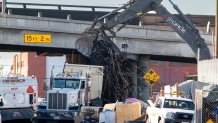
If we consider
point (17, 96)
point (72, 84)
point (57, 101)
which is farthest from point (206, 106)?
point (72, 84)

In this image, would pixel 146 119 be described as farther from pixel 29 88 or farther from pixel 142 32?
pixel 142 32

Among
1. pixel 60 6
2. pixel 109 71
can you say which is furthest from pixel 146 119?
pixel 60 6

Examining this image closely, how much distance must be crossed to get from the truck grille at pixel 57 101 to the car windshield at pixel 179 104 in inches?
372

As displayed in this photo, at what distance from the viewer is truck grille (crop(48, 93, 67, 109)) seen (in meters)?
40.2

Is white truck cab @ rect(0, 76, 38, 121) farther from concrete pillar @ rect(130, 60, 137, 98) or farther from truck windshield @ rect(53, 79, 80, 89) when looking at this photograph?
concrete pillar @ rect(130, 60, 137, 98)

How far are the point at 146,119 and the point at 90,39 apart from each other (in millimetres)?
14233

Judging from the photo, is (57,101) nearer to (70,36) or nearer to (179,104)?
(179,104)

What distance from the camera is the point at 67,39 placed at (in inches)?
2322

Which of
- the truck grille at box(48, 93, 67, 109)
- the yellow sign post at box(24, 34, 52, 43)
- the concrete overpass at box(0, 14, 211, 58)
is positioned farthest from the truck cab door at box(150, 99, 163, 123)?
the concrete overpass at box(0, 14, 211, 58)

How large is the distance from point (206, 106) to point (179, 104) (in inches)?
441

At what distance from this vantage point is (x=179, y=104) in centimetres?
3212

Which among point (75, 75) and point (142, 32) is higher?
point (142, 32)

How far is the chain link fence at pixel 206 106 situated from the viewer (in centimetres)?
2080

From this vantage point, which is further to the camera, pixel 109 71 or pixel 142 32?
pixel 142 32
